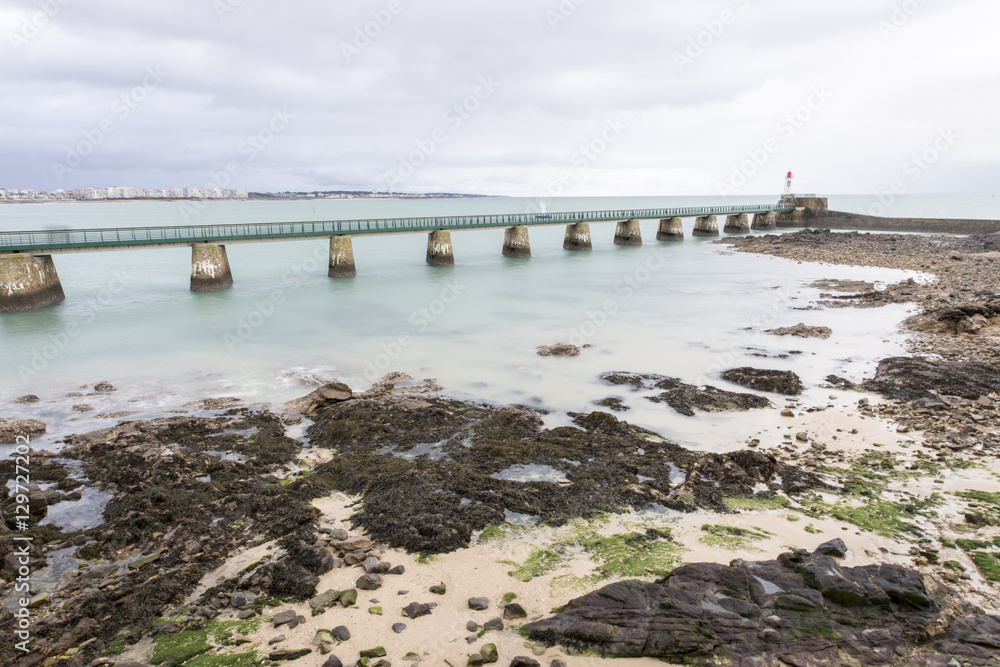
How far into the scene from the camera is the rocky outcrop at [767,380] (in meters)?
15.1

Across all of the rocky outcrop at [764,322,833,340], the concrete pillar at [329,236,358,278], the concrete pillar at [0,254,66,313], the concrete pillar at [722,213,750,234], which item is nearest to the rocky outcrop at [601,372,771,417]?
the rocky outcrop at [764,322,833,340]

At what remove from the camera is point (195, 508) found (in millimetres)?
9266

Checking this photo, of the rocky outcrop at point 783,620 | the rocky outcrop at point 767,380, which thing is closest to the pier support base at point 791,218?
the rocky outcrop at point 767,380

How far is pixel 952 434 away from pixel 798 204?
297ft

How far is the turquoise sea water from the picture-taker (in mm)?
16312

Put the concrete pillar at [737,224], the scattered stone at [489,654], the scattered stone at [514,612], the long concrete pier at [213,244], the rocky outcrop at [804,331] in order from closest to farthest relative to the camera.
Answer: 1. the scattered stone at [489,654]
2. the scattered stone at [514,612]
3. the rocky outcrop at [804,331]
4. the long concrete pier at [213,244]
5. the concrete pillar at [737,224]

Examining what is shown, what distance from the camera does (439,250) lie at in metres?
50.2

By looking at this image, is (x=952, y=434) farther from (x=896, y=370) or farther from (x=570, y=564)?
(x=570, y=564)

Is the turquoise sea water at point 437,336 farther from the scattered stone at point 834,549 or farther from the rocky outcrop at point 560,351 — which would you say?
the scattered stone at point 834,549

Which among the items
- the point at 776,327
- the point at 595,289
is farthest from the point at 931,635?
the point at 595,289

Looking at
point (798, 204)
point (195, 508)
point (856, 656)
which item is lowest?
point (195, 508)

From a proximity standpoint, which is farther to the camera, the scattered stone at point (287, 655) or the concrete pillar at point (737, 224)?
the concrete pillar at point (737, 224)

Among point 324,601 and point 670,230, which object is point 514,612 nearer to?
point 324,601

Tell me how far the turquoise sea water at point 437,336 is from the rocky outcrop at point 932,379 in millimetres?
1249
